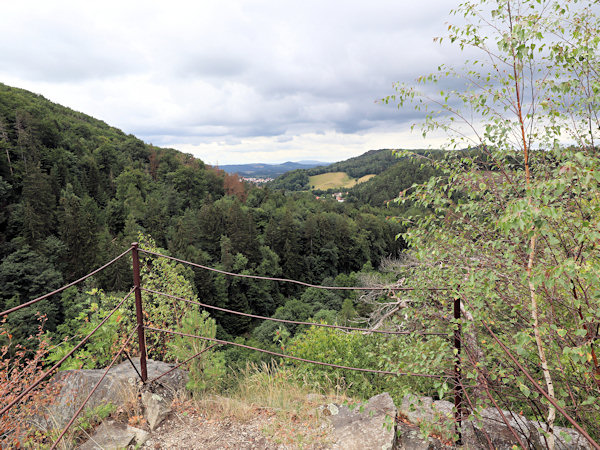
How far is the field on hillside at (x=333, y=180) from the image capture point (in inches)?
5231

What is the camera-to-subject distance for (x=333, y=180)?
143m

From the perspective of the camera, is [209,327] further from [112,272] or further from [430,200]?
[112,272]

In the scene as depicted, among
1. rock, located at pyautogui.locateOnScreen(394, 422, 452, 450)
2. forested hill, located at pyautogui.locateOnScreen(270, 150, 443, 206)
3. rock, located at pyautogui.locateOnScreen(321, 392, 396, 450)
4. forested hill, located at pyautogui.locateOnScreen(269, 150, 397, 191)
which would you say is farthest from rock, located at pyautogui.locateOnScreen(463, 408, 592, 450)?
forested hill, located at pyautogui.locateOnScreen(269, 150, 397, 191)

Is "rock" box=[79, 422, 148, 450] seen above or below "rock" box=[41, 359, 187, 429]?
below

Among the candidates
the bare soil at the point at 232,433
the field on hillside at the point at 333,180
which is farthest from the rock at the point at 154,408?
the field on hillside at the point at 333,180

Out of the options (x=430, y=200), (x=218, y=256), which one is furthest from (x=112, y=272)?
(x=430, y=200)

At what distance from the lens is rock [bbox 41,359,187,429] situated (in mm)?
2904

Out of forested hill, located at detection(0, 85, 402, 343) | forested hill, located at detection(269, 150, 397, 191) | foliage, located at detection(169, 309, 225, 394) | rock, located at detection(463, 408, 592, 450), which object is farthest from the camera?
forested hill, located at detection(269, 150, 397, 191)

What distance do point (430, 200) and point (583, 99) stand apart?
125cm

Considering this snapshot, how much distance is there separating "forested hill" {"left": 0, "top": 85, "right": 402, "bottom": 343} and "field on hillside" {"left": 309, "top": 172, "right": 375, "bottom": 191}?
6190 centimetres

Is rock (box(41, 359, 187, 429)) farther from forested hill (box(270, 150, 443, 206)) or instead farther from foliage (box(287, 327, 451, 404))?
forested hill (box(270, 150, 443, 206))

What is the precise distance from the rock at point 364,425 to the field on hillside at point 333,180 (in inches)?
5048

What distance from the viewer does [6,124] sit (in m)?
44.5

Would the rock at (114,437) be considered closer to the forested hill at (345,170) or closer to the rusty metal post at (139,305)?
the rusty metal post at (139,305)
